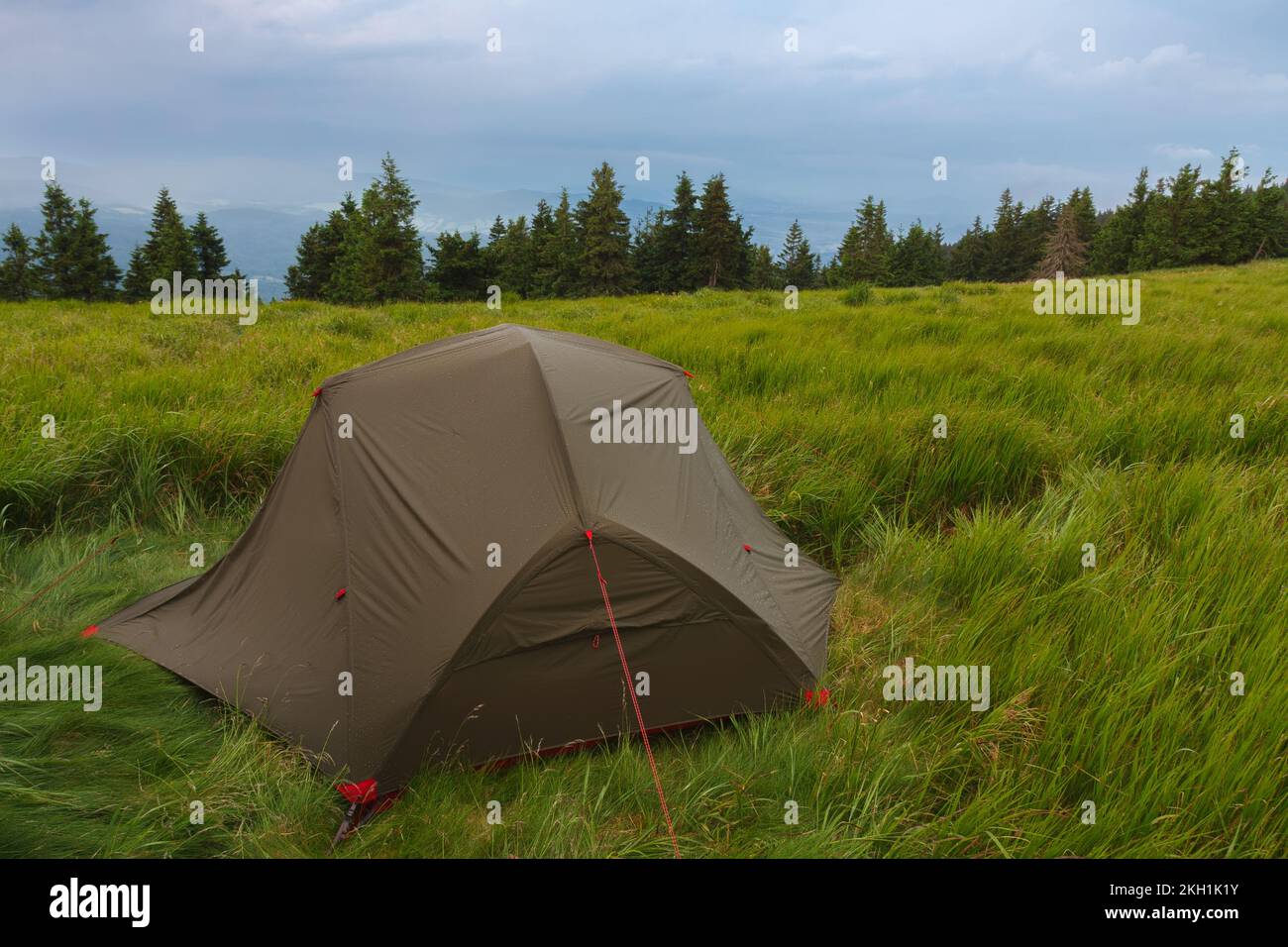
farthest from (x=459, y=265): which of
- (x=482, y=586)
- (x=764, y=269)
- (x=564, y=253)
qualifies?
(x=482, y=586)

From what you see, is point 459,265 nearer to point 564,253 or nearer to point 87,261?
point 564,253

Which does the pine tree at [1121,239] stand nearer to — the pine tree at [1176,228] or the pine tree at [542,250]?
the pine tree at [1176,228]

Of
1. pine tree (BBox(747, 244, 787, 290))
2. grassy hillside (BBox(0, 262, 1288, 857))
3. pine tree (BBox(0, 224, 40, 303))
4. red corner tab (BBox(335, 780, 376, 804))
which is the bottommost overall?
red corner tab (BBox(335, 780, 376, 804))

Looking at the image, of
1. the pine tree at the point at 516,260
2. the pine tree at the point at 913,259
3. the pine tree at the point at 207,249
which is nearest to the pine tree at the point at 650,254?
the pine tree at the point at 516,260

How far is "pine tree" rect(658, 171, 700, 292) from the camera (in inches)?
1773

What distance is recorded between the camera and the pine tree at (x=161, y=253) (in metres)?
42.6

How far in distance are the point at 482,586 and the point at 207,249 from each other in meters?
Answer: 54.1

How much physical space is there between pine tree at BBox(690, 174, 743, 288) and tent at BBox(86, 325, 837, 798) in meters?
43.3

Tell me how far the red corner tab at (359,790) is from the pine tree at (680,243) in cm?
4435

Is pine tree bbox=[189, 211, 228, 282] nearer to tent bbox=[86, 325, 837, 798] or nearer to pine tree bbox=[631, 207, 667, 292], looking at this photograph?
pine tree bbox=[631, 207, 667, 292]

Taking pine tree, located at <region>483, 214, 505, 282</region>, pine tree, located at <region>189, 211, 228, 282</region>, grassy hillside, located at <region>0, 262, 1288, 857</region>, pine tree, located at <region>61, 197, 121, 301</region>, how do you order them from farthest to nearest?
1. pine tree, located at <region>483, 214, 505, 282</region>
2. pine tree, located at <region>189, 211, 228, 282</region>
3. pine tree, located at <region>61, 197, 121, 301</region>
4. grassy hillside, located at <region>0, 262, 1288, 857</region>

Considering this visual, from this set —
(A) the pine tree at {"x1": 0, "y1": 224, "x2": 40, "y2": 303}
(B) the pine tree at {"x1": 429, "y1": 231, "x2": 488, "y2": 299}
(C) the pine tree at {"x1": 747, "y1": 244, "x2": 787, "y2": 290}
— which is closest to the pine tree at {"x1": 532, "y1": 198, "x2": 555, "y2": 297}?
(B) the pine tree at {"x1": 429, "y1": 231, "x2": 488, "y2": 299}
